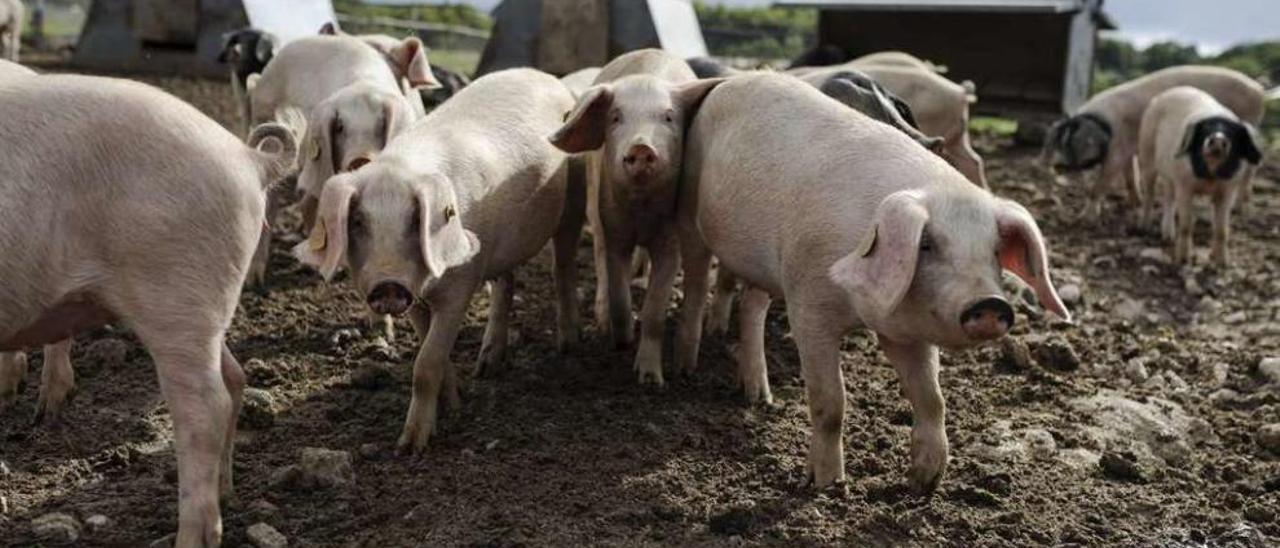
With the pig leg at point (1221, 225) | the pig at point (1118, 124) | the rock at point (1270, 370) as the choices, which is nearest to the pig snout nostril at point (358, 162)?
the rock at point (1270, 370)

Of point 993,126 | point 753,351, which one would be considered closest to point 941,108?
point 753,351

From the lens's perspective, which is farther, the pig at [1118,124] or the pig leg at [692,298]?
the pig at [1118,124]

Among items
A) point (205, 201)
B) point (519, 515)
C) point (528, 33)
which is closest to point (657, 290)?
point (519, 515)

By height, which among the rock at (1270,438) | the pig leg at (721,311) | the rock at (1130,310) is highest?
the pig leg at (721,311)

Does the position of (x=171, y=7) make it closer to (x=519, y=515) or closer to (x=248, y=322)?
(x=248, y=322)

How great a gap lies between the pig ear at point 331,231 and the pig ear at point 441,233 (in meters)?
0.23

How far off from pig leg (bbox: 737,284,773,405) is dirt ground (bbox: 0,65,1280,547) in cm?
10

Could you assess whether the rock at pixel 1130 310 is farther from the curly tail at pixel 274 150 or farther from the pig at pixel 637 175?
the curly tail at pixel 274 150

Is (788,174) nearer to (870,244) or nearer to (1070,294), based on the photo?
(870,244)

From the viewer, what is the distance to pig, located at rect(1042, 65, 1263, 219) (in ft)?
38.1

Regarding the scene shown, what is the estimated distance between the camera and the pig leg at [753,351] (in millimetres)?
5699

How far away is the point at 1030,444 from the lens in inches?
212

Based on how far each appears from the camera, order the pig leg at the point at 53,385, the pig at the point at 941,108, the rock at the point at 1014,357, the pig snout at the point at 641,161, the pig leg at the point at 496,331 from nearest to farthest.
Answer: the pig leg at the point at 53,385 < the pig snout at the point at 641,161 < the pig leg at the point at 496,331 < the rock at the point at 1014,357 < the pig at the point at 941,108

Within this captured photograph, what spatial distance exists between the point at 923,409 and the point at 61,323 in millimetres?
2601
